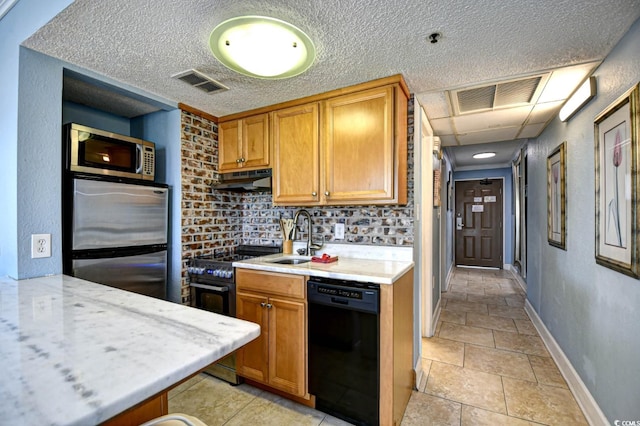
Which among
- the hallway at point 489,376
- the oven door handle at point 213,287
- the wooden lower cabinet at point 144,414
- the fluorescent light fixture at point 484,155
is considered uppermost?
the fluorescent light fixture at point 484,155

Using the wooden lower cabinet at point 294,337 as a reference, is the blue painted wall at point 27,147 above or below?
above

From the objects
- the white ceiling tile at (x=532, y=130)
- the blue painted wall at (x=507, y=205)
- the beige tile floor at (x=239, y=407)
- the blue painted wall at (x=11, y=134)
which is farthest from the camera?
the blue painted wall at (x=507, y=205)

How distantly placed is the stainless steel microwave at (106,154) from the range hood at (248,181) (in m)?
0.59

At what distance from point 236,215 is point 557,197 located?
3.02 meters

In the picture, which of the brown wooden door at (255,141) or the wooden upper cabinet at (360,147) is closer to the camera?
the wooden upper cabinet at (360,147)

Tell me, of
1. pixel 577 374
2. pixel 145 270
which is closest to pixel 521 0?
pixel 577 374

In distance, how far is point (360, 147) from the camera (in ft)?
7.06

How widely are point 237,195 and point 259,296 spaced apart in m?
1.31

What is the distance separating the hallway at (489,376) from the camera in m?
1.90

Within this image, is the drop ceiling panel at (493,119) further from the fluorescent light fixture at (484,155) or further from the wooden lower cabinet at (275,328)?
the wooden lower cabinet at (275,328)

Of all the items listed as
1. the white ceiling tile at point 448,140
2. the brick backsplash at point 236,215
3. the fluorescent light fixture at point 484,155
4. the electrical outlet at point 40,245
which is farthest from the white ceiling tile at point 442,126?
the electrical outlet at point 40,245

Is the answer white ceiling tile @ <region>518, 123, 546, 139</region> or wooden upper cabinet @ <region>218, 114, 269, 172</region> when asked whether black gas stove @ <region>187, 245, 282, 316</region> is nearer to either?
wooden upper cabinet @ <region>218, 114, 269, 172</region>

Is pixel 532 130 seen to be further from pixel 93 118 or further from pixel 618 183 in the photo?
pixel 93 118

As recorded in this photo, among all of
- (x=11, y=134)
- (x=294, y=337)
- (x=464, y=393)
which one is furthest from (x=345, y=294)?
(x=11, y=134)
